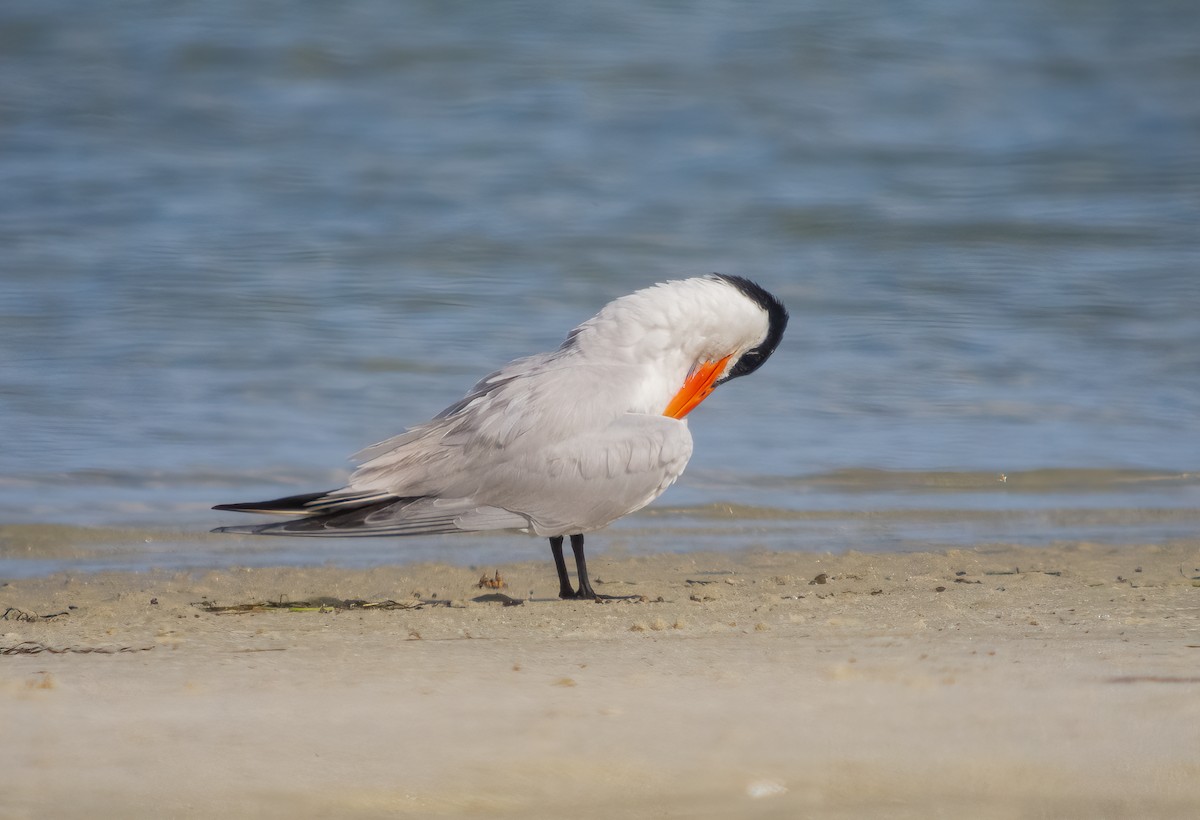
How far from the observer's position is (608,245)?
925 centimetres

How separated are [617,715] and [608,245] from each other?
23.6 ft

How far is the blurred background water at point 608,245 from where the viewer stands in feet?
17.5

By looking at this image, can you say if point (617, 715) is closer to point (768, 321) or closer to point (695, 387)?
point (695, 387)

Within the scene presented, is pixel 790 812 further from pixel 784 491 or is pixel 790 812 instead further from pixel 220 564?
pixel 784 491

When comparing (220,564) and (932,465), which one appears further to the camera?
(932,465)

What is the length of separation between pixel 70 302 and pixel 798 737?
265 inches

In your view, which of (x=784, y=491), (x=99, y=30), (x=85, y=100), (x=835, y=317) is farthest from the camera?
(x=99, y=30)

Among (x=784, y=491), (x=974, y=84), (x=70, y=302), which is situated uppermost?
(x=974, y=84)

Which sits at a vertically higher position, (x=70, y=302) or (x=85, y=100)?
(x=85, y=100)

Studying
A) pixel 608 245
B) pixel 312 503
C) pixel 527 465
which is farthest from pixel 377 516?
pixel 608 245

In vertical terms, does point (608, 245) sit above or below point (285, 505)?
above

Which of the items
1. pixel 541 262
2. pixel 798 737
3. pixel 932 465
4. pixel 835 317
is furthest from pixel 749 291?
pixel 541 262

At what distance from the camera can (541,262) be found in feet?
29.4

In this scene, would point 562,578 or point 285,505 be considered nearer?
point 285,505
